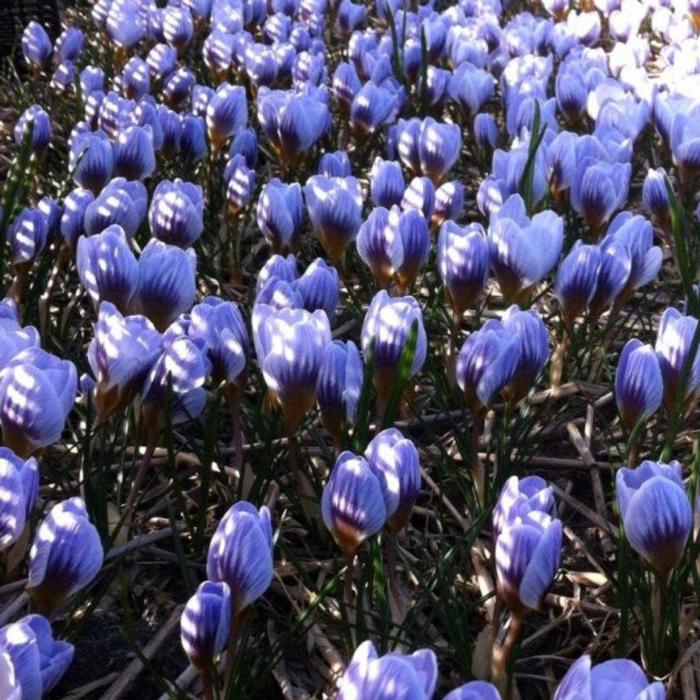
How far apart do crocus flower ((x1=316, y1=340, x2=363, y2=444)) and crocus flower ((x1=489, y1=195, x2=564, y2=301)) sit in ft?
1.41

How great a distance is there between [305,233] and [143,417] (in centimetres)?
111

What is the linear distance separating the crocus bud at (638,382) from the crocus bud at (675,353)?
4cm

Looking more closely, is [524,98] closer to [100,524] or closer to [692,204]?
[692,204]

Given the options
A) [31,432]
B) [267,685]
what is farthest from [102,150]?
[267,685]

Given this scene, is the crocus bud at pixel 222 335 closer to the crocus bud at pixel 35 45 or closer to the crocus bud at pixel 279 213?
the crocus bud at pixel 279 213

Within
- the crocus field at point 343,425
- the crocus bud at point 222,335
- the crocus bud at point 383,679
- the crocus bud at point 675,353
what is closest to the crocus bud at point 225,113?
the crocus field at point 343,425

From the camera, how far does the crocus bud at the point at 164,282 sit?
4.73ft

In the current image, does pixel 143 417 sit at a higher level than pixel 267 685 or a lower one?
higher

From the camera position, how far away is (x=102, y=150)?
196 cm

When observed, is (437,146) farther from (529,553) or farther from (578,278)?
(529,553)

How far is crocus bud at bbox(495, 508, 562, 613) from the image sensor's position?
0.99m

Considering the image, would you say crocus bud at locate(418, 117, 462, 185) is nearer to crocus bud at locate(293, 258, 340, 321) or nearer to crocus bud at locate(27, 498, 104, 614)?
crocus bud at locate(293, 258, 340, 321)

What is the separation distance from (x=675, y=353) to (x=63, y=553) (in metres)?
0.78

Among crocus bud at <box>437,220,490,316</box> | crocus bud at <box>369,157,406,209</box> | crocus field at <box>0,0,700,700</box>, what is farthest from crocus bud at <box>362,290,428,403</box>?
crocus bud at <box>369,157,406,209</box>
